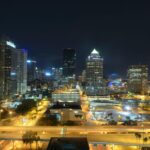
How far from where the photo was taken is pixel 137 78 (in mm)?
64500

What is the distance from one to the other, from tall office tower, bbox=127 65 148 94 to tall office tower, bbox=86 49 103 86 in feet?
19.1

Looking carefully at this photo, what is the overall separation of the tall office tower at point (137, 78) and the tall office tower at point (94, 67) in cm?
582

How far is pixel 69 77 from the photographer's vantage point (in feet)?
225

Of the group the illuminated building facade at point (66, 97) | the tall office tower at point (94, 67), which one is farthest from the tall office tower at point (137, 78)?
the illuminated building facade at point (66, 97)

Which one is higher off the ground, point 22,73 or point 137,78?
point 22,73

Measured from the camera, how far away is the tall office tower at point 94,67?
6278 cm

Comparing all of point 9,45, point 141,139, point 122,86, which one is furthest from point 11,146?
point 122,86

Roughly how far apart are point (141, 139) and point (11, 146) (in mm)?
4403

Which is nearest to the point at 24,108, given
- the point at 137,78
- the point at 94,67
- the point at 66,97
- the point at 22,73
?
the point at 66,97

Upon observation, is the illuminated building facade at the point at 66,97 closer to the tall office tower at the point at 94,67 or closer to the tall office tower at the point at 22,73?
the tall office tower at the point at 22,73

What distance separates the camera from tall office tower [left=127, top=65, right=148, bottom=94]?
208 feet

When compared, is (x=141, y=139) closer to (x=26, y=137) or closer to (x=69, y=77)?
(x=26, y=137)

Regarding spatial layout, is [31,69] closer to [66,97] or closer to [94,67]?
[94,67]

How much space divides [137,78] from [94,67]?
8.11 m
